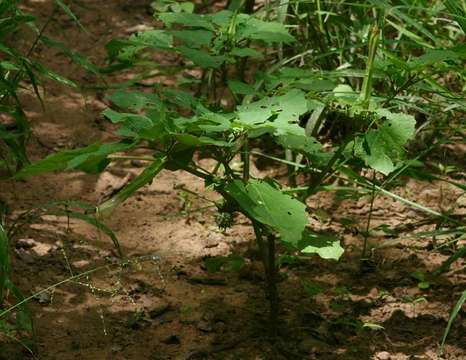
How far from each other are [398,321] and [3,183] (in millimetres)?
1555

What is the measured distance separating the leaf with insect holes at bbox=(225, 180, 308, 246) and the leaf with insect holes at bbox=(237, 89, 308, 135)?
0.15 metres

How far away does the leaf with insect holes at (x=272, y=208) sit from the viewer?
6.12ft

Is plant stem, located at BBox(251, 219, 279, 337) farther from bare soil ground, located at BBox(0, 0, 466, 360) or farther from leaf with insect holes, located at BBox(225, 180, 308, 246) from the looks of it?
leaf with insect holes, located at BBox(225, 180, 308, 246)

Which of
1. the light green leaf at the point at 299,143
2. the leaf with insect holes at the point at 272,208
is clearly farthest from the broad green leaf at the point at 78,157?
the light green leaf at the point at 299,143

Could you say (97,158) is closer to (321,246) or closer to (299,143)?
(299,143)

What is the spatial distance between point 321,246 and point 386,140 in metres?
0.33

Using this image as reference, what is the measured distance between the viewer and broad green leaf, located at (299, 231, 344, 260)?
2.13 m

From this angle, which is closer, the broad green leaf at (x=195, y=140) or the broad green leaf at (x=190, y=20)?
the broad green leaf at (x=195, y=140)

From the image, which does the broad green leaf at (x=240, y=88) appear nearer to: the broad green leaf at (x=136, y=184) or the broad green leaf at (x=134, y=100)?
the broad green leaf at (x=134, y=100)

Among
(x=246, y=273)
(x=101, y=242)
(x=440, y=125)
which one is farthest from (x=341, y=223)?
(x=101, y=242)

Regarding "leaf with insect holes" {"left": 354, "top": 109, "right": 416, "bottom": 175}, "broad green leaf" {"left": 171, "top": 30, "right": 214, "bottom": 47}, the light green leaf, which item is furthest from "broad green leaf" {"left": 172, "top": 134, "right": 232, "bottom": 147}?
"broad green leaf" {"left": 171, "top": 30, "right": 214, "bottom": 47}

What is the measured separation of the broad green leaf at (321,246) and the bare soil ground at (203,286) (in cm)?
37

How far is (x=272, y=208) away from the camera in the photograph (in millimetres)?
1922

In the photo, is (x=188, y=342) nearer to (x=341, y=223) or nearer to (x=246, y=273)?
(x=246, y=273)
